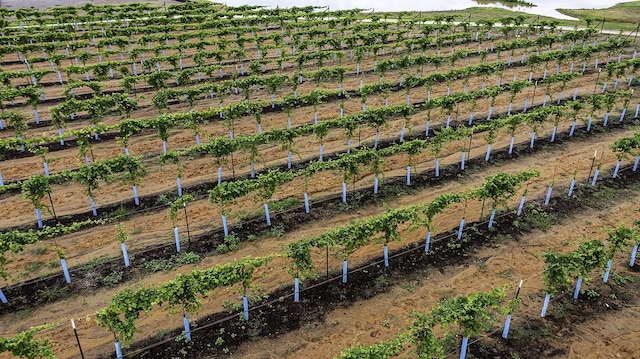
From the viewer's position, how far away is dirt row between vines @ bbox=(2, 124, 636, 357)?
14609 mm

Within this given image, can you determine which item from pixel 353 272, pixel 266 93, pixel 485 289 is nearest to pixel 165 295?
pixel 353 272

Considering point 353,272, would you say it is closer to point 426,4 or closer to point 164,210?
point 164,210

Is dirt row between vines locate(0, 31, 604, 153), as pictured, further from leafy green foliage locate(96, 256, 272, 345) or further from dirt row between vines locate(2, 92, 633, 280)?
leafy green foliage locate(96, 256, 272, 345)

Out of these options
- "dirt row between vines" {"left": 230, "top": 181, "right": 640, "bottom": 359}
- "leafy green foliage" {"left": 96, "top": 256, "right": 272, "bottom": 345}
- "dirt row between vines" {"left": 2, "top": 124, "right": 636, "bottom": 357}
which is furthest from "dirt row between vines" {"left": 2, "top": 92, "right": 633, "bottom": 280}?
"dirt row between vines" {"left": 230, "top": 181, "right": 640, "bottom": 359}

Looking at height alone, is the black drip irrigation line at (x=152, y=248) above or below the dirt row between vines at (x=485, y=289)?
above

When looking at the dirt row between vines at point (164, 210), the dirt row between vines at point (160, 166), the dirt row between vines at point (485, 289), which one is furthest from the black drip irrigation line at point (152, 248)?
the dirt row between vines at point (485, 289)

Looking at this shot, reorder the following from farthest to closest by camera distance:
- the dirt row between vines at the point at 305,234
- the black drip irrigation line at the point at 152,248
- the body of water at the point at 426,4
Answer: the body of water at the point at 426,4, the black drip irrigation line at the point at 152,248, the dirt row between vines at the point at 305,234

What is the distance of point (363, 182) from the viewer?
2231 cm

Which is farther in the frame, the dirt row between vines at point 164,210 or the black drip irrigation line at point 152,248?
the dirt row between vines at point 164,210

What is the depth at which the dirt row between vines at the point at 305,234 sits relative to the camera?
14609mm

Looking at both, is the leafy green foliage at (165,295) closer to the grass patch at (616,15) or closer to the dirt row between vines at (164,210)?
the dirt row between vines at (164,210)

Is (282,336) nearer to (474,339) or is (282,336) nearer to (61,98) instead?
(474,339)

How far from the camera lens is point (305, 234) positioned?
18.7m

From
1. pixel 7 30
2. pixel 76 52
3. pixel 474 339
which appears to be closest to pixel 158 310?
pixel 474 339
